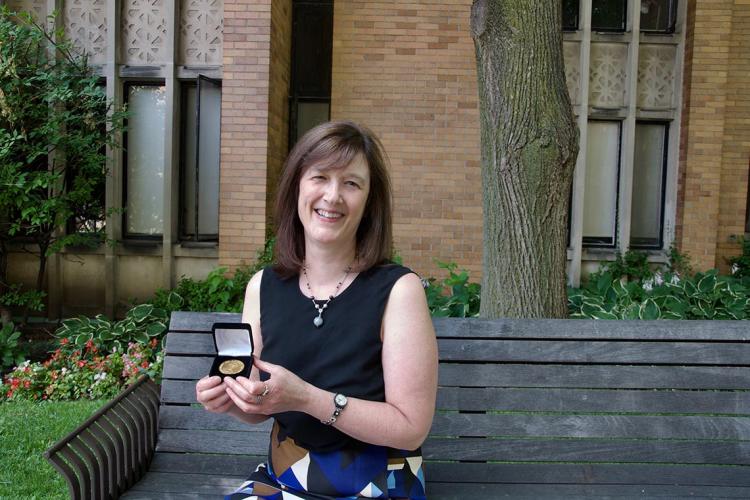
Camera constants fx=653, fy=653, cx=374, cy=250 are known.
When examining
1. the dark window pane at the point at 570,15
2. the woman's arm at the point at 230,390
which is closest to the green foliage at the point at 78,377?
the woman's arm at the point at 230,390

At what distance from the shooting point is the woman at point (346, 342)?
6.64 ft

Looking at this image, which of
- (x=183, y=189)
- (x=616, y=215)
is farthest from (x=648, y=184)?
(x=183, y=189)

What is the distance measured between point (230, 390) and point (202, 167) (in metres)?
7.77

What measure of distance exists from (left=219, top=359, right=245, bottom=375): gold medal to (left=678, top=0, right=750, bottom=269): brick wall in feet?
30.7

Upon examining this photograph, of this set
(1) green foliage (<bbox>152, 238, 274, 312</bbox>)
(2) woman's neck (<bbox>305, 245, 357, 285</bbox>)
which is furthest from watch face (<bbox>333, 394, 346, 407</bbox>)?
(1) green foliage (<bbox>152, 238, 274, 312</bbox>)

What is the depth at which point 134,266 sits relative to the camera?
29.3ft

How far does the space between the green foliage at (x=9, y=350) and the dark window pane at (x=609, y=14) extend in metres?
8.86

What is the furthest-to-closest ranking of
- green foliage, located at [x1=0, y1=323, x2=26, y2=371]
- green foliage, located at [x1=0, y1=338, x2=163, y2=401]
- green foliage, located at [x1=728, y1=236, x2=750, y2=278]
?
green foliage, located at [x1=728, y1=236, x2=750, y2=278]
green foliage, located at [x1=0, y1=323, x2=26, y2=371]
green foliage, located at [x1=0, y1=338, x2=163, y2=401]

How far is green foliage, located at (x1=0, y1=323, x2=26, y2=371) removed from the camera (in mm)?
6688

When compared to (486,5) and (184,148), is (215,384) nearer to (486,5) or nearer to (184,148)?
(486,5)

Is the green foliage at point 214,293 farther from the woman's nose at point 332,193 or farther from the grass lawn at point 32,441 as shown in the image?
the woman's nose at point 332,193

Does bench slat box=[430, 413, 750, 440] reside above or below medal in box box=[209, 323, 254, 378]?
below

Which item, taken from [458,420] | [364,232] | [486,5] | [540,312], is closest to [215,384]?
[364,232]

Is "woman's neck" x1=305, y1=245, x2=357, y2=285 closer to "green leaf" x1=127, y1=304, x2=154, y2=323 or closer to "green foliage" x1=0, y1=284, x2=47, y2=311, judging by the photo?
"green leaf" x1=127, y1=304, x2=154, y2=323
